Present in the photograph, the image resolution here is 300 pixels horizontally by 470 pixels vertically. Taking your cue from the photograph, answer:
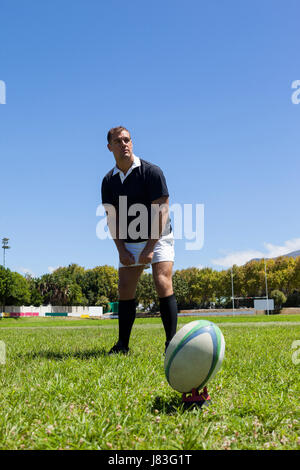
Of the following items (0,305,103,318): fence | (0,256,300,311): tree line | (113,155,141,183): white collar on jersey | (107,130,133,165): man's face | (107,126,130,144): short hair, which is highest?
(107,126,130,144): short hair

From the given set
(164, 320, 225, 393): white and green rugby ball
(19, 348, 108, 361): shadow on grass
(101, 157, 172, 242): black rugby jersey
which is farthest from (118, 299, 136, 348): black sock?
(164, 320, 225, 393): white and green rugby ball

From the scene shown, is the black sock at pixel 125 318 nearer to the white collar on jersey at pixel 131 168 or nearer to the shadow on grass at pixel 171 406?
the white collar on jersey at pixel 131 168

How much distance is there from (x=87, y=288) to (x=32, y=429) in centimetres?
8928

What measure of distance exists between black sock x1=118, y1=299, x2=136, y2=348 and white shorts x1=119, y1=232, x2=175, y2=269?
517mm

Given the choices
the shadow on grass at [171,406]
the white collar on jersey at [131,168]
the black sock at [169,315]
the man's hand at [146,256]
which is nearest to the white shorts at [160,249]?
the man's hand at [146,256]

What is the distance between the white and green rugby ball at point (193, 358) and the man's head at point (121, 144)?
110 inches

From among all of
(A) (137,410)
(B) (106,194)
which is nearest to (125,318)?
(B) (106,194)

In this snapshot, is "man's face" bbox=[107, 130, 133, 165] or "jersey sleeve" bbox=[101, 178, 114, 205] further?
"jersey sleeve" bbox=[101, 178, 114, 205]

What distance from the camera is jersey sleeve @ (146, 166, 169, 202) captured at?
493 cm

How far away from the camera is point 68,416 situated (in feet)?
8.12

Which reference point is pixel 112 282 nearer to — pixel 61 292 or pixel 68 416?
pixel 61 292

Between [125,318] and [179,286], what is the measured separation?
2811 inches

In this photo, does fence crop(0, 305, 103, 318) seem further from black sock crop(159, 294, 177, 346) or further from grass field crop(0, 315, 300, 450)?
grass field crop(0, 315, 300, 450)

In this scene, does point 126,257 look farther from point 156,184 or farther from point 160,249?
point 156,184
